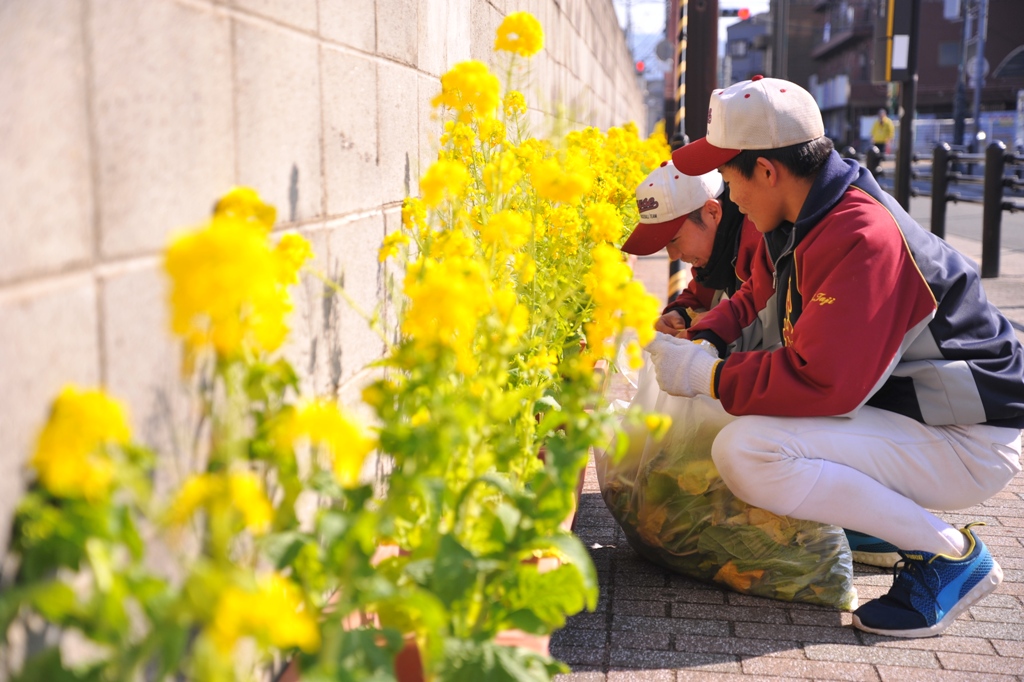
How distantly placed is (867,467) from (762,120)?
100cm

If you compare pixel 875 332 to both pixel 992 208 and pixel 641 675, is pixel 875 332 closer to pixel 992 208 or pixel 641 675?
pixel 641 675

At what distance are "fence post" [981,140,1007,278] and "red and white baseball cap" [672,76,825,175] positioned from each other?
7711 mm

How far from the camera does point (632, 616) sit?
9.66 feet

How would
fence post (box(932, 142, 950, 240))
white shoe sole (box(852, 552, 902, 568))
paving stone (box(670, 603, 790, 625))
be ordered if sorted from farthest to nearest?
fence post (box(932, 142, 950, 240)) < white shoe sole (box(852, 552, 902, 568)) < paving stone (box(670, 603, 790, 625))

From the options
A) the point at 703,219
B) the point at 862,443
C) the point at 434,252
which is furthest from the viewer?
the point at 703,219

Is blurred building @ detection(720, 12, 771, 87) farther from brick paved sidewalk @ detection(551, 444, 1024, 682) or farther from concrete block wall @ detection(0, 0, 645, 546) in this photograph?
concrete block wall @ detection(0, 0, 645, 546)

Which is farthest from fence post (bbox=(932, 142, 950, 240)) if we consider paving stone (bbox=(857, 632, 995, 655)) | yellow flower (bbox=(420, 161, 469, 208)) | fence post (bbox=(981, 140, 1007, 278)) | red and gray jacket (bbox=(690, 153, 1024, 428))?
yellow flower (bbox=(420, 161, 469, 208))

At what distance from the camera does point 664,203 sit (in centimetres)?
379

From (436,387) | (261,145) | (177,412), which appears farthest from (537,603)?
(261,145)

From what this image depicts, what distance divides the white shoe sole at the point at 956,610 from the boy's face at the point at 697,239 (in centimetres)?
156

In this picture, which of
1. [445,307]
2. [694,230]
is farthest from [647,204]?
[445,307]

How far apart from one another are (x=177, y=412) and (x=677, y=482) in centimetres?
184

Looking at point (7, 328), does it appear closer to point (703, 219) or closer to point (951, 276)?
point (951, 276)

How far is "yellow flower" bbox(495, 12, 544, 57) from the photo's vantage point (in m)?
2.89
